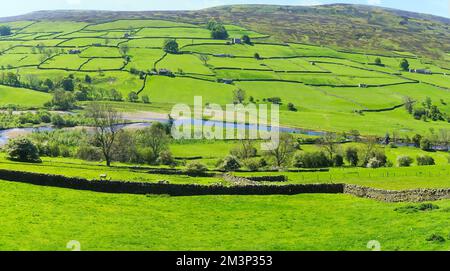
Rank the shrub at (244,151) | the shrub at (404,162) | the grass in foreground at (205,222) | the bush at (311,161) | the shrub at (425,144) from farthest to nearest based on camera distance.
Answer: the shrub at (425,144) → the shrub at (244,151) → the shrub at (404,162) → the bush at (311,161) → the grass in foreground at (205,222)

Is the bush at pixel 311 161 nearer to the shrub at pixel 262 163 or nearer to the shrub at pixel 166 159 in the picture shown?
the shrub at pixel 262 163

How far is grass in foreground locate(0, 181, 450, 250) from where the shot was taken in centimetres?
3406

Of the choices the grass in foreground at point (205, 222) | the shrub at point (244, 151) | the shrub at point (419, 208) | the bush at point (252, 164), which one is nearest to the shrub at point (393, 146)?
the shrub at point (244, 151)

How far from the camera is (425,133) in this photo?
5733 inches

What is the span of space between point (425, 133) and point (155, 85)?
8751 cm

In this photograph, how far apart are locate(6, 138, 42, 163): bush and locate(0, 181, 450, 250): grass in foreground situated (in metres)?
17.1

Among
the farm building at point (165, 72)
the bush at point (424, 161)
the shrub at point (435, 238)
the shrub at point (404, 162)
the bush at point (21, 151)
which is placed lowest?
the bush at point (424, 161)

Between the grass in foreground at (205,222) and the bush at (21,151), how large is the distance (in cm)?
1711

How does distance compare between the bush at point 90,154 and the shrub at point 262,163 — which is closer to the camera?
the bush at point 90,154

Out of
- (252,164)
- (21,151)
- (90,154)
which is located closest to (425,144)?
(252,164)

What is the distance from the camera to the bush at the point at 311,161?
91312 millimetres

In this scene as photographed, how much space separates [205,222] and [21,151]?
120 ft

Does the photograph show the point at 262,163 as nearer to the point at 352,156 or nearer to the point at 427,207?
the point at 352,156

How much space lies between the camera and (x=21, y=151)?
69.1m
